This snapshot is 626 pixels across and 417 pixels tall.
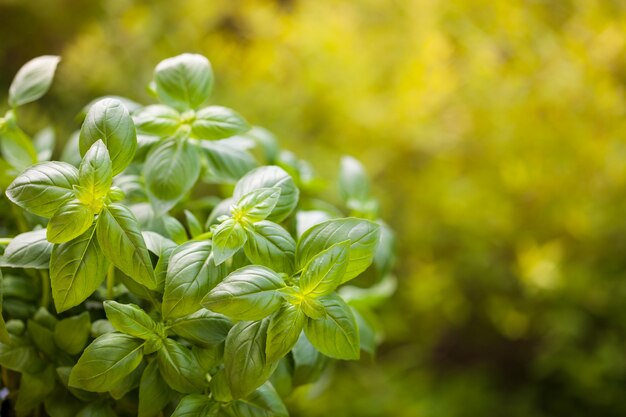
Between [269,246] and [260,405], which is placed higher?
[269,246]

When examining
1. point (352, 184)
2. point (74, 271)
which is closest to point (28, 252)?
point (74, 271)

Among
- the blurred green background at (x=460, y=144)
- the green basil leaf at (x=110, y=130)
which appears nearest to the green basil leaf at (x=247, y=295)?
the green basil leaf at (x=110, y=130)

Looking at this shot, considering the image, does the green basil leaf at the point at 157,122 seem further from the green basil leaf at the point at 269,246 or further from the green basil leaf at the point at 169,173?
the green basil leaf at the point at 269,246

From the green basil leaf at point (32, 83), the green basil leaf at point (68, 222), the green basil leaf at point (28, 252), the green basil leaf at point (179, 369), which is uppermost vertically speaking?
the green basil leaf at point (32, 83)

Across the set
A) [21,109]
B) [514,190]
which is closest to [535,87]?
[514,190]

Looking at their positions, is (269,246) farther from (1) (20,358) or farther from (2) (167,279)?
(1) (20,358)
